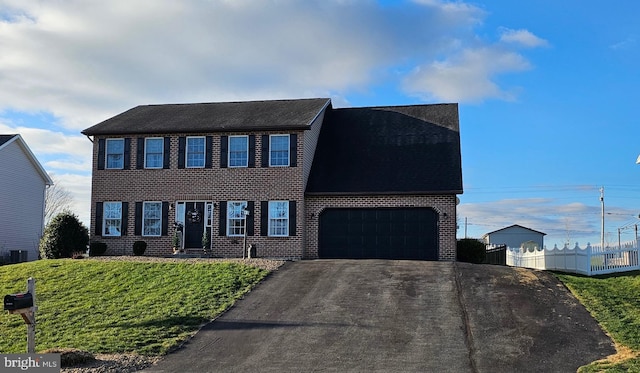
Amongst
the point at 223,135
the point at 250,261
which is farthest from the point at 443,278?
the point at 223,135

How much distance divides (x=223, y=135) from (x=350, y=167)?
526 centimetres

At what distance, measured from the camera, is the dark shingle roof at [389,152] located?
2417 cm

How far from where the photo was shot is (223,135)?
25.4 metres

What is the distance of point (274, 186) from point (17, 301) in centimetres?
1484

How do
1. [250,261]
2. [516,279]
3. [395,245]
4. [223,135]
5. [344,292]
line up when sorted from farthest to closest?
[223,135] < [395,245] < [250,261] < [516,279] < [344,292]

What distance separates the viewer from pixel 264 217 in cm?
2462

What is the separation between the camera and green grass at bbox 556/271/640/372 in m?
11.2

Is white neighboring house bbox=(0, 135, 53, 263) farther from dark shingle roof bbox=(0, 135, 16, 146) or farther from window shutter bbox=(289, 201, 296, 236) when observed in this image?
window shutter bbox=(289, 201, 296, 236)

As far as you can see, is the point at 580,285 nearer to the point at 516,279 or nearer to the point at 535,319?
the point at 516,279

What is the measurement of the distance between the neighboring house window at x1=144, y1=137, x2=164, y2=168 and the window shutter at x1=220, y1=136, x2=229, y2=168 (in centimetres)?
257

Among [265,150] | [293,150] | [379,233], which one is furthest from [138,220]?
[379,233]

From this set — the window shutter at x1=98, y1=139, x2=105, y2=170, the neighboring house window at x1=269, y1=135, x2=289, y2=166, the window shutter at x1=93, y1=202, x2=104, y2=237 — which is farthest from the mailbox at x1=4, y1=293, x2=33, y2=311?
the window shutter at x1=98, y1=139, x2=105, y2=170

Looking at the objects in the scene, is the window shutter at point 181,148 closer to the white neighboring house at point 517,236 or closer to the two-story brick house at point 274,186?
the two-story brick house at point 274,186

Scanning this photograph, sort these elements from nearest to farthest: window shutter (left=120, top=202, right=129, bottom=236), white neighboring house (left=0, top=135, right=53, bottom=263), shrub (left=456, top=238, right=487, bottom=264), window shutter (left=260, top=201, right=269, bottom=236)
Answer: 1. shrub (left=456, top=238, right=487, bottom=264)
2. window shutter (left=260, top=201, right=269, bottom=236)
3. window shutter (left=120, top=202, right=129, bottom=236)
4. white neighboring house (left=0, top=135, right=53, bottom=263)
